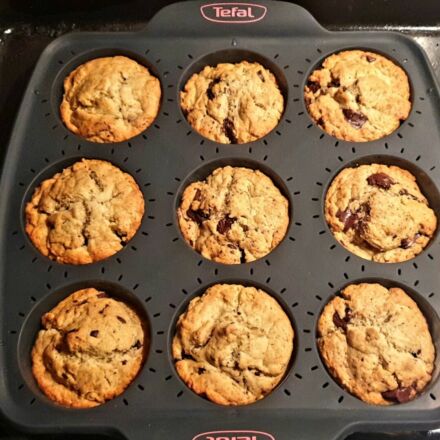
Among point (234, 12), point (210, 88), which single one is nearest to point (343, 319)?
point (210, 88)

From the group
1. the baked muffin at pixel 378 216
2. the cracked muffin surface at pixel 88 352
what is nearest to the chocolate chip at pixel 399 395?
the baked muffin at pixel 378 216

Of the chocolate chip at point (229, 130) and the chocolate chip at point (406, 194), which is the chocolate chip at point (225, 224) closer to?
the chocolate chip at point (229, 130)

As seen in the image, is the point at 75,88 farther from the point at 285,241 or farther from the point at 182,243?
the point at 285,241

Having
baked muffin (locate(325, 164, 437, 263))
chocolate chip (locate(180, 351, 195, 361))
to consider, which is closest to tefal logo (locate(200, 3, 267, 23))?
baked muffin (locate(325, 164, 437, 263))

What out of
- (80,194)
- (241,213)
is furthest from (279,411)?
(80,194)

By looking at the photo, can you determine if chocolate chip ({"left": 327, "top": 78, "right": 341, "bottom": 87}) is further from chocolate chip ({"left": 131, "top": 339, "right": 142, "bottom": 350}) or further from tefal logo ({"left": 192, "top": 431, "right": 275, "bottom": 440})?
tefal logo ({"left": 192, "top": 431, "right": 275, "bottom": 440})

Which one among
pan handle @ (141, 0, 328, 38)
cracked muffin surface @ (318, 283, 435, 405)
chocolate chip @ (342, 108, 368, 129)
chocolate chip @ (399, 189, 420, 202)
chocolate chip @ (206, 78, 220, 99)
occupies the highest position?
pan handle @ (141, 0, 328, 38)
